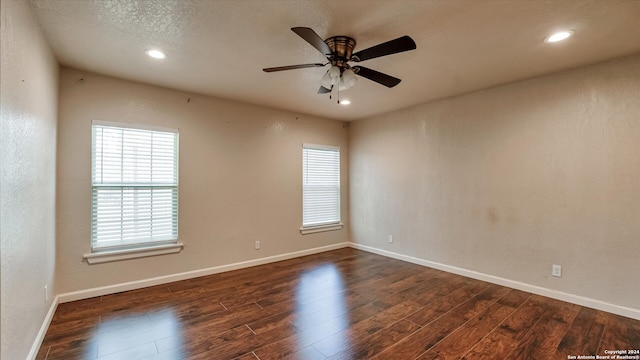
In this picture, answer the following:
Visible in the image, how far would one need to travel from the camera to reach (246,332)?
2467mm

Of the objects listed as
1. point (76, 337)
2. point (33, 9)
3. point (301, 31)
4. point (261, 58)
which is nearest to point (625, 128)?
point (301, 31)

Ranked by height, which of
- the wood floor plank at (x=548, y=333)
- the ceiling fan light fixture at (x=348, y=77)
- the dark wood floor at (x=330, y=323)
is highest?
the ceiling fan light fixture at (x=348, y=77)

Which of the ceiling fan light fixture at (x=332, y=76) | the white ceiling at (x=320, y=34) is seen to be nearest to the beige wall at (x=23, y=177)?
the white ceiling at (x=320, y=34)

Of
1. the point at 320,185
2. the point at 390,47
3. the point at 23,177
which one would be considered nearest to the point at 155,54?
the point at 23,177

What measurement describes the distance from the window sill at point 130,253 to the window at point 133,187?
5cm

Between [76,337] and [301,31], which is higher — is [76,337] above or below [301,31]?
below

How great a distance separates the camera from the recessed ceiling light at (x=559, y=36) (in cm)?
236

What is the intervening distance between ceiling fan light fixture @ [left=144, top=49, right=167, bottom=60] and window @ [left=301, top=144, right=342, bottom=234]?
2679mm

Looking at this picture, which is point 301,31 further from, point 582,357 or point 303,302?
point 582,357

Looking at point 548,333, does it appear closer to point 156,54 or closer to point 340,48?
point 340,48

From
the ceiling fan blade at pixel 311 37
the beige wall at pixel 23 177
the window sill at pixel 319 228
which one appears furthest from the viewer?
the window sill at pixel 319 228

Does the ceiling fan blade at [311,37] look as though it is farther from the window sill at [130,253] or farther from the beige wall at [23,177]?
the window sill at [130,253]

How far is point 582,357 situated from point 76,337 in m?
3.94

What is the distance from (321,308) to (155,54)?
2.97 meters
